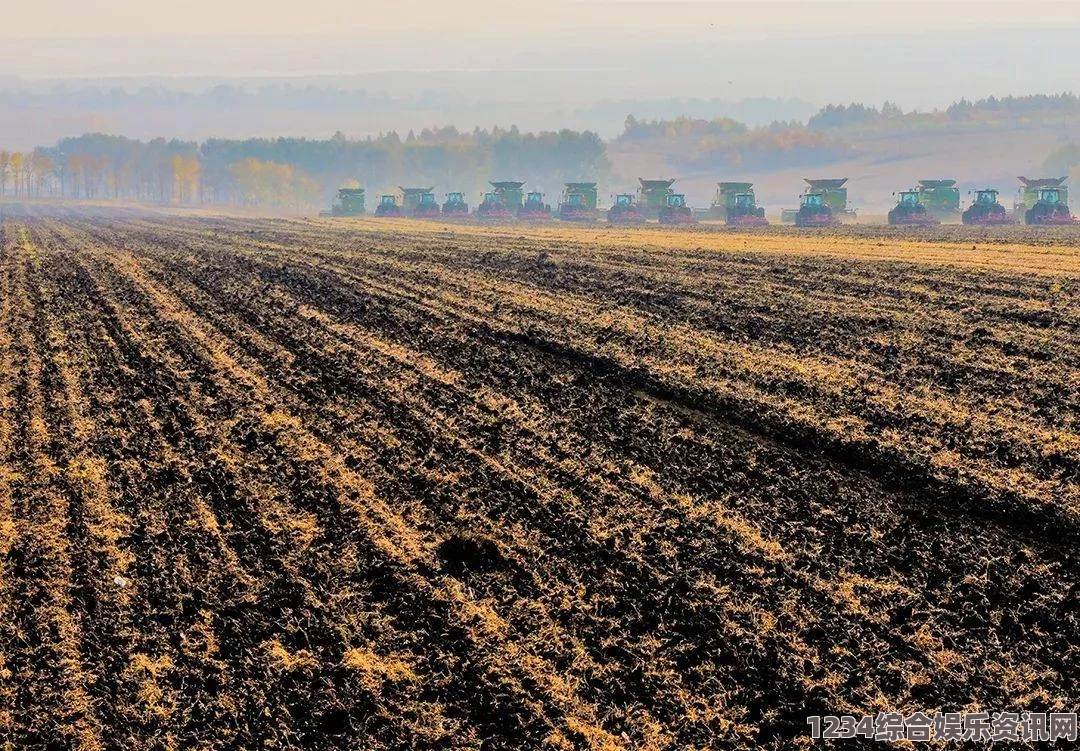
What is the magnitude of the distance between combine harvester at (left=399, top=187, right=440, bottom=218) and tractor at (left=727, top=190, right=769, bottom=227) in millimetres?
22336

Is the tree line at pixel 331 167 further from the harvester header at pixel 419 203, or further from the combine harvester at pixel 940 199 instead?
the combine harvester at pixel 940 199

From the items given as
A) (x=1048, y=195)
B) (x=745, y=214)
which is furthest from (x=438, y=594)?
(x=1048, y=195)

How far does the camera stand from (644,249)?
1189 inches

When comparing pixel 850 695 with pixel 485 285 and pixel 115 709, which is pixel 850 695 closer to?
pixel 115 709

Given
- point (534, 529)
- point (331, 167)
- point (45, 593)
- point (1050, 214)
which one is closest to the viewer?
point (45, 593)

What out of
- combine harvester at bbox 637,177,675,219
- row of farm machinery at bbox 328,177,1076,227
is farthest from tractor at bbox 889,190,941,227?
combine harvester at bbox 637,177,675,219

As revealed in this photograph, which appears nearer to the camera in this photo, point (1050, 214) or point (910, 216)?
point (1050, 214)

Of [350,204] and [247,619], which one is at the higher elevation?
[350,204]

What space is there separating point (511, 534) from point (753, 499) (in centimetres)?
202

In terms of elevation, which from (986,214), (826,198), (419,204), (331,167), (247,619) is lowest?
(247,619)

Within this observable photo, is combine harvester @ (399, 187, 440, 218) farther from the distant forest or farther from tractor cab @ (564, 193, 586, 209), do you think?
the distant forest

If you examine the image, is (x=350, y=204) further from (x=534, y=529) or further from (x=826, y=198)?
(x=534, y=529)

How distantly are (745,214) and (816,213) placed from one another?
387 centimetres

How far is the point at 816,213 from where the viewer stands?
165 ft
